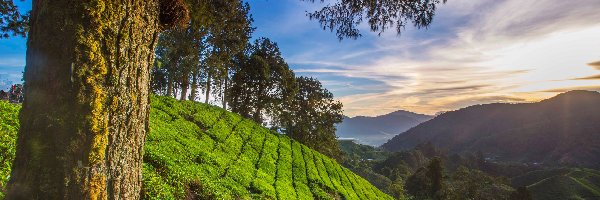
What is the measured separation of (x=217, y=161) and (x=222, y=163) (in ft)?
1.66

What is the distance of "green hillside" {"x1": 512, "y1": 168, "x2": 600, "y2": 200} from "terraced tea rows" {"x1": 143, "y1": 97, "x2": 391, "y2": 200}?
133 m

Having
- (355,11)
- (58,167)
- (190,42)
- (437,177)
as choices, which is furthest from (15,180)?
(437,177)

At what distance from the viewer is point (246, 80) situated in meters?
62.2

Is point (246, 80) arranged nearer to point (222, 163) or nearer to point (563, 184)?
point (222, 163)

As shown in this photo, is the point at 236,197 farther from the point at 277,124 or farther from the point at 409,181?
the point at 409,181

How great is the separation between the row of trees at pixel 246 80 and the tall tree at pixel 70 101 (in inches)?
955

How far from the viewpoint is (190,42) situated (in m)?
37.8

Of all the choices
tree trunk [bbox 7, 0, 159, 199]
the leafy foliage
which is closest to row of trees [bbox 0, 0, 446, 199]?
tree trunk [bbox 7, 0, 159, 199]

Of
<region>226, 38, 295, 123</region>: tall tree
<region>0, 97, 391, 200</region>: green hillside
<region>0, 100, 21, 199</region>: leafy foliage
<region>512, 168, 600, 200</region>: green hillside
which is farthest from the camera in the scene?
<region>512, 168, 600, 200</region>: green hillside

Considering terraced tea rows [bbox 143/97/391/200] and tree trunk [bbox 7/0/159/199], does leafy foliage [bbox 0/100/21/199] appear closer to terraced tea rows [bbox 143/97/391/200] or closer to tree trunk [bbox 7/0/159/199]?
terraced tea rows [bbox 143/97/391/200]

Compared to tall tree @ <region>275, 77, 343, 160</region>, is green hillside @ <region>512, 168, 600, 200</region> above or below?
below

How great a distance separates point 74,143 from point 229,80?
194 ft

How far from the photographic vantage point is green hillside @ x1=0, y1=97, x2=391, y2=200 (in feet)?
44.8

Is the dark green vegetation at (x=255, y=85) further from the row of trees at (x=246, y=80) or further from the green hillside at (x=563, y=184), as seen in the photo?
the green hillside at (x=563, y=184)
